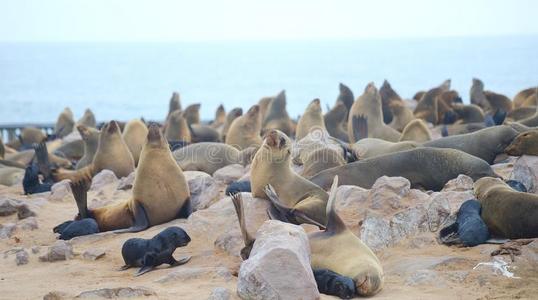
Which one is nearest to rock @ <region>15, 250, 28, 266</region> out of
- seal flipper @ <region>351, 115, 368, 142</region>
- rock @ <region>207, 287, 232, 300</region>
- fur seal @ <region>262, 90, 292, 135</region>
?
rock @ <region>207, 287, 232, 300</region>

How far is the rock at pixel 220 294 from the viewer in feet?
13.8

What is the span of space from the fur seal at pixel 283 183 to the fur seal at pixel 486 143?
2321 mm

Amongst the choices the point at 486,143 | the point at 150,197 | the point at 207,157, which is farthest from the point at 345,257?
the point at 207,157

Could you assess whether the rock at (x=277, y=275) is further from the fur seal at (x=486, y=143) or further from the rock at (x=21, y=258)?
the fur seal at (x=486, y=143)

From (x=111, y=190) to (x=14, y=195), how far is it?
119 cm

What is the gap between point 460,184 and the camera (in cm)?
656

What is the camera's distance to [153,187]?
22.3ft

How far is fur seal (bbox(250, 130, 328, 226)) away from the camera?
5.84m

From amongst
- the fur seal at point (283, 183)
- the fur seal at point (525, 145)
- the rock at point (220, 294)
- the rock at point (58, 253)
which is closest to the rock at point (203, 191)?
the fur seal at point (283, 183)

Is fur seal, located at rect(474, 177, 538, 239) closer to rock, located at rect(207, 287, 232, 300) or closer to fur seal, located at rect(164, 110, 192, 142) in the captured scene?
rock, located at rect(207, 287, 232, 300)

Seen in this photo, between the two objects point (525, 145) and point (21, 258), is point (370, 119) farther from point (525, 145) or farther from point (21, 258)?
point (21, 258)

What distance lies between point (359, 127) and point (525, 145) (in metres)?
3.87

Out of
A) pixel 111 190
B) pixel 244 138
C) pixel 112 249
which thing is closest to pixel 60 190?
pixel 111 190

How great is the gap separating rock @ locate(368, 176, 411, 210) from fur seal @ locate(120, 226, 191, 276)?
131 centimetres
